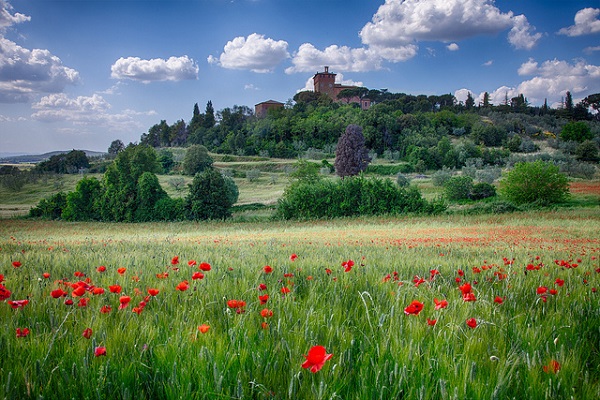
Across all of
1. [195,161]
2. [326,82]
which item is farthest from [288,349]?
[326,82]

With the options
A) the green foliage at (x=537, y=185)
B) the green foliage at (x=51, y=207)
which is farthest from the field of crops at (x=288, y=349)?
the green foliage at (x=51, y=207)

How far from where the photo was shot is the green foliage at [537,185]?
27.9m

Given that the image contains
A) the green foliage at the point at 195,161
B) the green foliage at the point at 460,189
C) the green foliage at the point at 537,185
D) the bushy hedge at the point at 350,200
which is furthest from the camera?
the green foliage at the point at 195,161

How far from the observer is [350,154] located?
57.8 m

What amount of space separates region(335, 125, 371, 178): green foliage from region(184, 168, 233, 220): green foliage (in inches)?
1053

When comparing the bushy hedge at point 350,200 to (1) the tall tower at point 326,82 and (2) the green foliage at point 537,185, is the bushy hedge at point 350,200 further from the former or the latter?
(1) the tall tower at point 326,82

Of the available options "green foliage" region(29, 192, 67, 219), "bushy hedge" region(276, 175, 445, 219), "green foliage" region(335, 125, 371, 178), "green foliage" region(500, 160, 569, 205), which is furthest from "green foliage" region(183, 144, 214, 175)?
"green foliage" region(500, 160, 569, 205)

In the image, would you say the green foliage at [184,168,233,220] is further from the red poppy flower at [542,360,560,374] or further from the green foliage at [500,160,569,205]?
the red poppy flower at [542,360,560,374]

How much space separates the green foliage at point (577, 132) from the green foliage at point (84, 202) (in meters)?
77.5

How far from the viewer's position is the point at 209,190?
119 feet

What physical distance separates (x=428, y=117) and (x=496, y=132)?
17.4 m

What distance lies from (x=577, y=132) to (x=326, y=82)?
9841cm

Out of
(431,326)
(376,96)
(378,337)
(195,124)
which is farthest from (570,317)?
(376,96)

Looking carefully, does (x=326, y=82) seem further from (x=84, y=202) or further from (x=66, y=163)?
(x=84, y=202)
